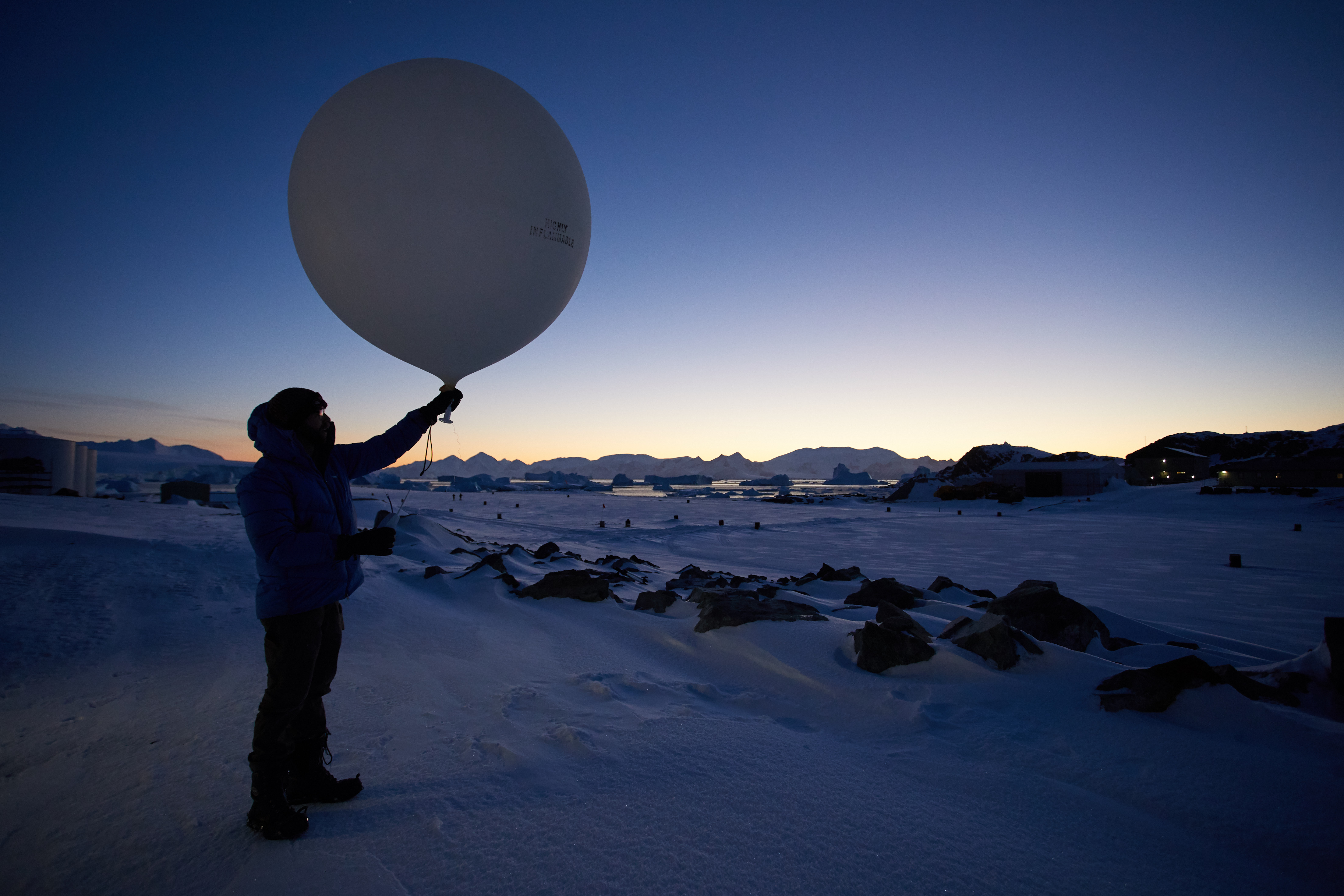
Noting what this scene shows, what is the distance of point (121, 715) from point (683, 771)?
3099 millimetres

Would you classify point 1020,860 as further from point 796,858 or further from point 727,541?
point 727,541

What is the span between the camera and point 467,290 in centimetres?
386

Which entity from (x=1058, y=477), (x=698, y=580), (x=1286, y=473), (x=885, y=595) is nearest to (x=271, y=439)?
(x=885, y=595)

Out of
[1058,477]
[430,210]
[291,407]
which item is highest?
[430,210]

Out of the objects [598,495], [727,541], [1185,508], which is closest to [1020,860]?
[727,541]

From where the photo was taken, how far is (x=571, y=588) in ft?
21.8

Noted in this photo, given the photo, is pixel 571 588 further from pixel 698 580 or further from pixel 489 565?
pixel 698 580

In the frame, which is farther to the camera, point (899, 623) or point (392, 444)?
point (899, 623)

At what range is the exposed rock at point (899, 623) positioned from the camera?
4.52 m

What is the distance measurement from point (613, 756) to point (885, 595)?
4793 millimetres

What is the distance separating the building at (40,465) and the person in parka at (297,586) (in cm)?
2587

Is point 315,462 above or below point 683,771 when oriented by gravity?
above

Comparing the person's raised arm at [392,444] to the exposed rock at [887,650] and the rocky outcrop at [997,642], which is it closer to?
the exposed rock at [887,650]

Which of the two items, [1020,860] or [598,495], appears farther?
[598,495]
